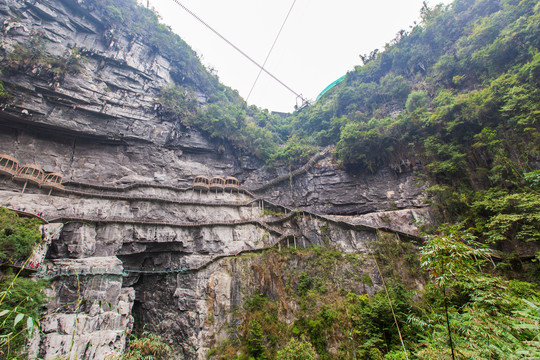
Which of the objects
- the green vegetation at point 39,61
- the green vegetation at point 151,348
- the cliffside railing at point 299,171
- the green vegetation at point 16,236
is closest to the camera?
the green vegetation at point 16,236

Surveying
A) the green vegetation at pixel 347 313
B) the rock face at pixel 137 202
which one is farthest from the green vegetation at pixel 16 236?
the green vegetation at pixel 347 313

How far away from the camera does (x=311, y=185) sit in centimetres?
2686

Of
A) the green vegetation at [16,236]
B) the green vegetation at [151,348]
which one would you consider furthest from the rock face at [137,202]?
the green vegetation at [16,236]

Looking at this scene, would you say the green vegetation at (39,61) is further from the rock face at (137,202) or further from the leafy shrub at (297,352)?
the leafy shrub at (297,352)

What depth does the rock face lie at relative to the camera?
15.5m

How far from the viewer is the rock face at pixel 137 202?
1545 centimetres

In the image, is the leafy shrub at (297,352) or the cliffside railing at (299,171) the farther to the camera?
the cliffside railing at (299,171)

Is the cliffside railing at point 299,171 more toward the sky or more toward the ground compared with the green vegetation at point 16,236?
more toward the sky

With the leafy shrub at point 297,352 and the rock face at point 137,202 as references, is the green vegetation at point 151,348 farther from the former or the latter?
the leafy shrub at point 297,352

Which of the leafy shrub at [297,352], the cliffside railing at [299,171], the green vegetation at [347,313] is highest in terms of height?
the cliffside railing at [299,171]

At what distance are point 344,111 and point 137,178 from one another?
84.9 ft

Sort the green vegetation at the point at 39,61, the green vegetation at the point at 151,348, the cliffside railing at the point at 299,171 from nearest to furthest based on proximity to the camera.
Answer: the green vegetation at the point at 151,348
the green vegetation at the point at 39,61
the cliffside railing at the point at 299,171

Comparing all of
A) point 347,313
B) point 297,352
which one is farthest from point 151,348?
point 347,313

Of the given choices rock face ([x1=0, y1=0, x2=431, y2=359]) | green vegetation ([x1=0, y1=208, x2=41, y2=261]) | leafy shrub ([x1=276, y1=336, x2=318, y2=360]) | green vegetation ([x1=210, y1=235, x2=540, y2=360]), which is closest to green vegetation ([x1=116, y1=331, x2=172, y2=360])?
rock face ([x1=0, y1=0, x2=431, y2=359])
